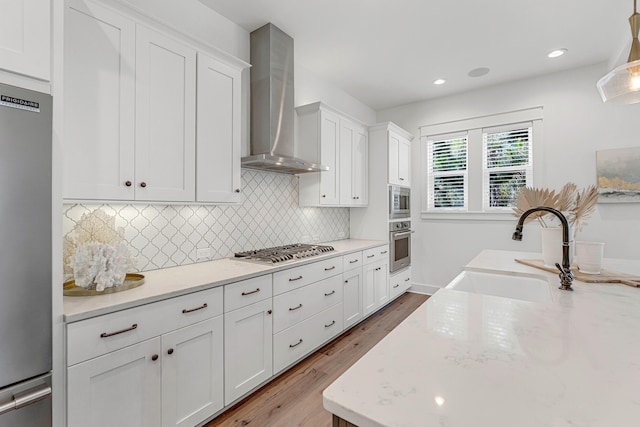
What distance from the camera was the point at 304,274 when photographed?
2.52m

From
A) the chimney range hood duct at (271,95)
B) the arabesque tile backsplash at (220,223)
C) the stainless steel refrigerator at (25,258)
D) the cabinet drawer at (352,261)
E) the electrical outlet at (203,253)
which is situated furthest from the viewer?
the cabinet drawer at (352,261)

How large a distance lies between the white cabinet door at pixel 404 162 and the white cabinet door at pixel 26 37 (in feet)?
12.6

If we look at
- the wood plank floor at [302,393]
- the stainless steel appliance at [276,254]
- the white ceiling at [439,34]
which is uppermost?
the white ceiling at [439,34]

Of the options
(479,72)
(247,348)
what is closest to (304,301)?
(247,348)

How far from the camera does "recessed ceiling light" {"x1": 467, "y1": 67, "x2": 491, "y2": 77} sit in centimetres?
357

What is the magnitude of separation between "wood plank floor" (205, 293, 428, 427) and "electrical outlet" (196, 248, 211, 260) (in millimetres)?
1092

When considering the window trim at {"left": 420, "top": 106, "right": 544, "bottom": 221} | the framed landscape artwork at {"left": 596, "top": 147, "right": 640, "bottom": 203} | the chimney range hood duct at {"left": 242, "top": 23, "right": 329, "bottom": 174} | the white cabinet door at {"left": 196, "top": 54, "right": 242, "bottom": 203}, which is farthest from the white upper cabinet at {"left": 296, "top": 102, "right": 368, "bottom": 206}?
the framed landscape artwork at {"left": 596, "top": 147, "right": 640, "bottom": 203}

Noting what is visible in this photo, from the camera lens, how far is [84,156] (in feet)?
5.01

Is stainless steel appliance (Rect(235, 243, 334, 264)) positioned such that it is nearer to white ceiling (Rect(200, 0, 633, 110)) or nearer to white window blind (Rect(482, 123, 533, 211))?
white ceiling (Rect(200, 0, 633, 110))

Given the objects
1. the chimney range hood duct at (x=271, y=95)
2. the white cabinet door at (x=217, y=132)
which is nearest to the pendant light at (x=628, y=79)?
the chimney range hood duct at (x=271, y=95)

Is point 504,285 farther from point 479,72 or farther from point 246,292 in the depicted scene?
point 479,72

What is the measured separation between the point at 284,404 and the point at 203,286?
105 cm

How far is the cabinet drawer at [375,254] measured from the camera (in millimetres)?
3498

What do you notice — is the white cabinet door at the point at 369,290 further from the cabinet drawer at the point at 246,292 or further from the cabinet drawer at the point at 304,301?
the cabinet drawer at the point at 246,292
